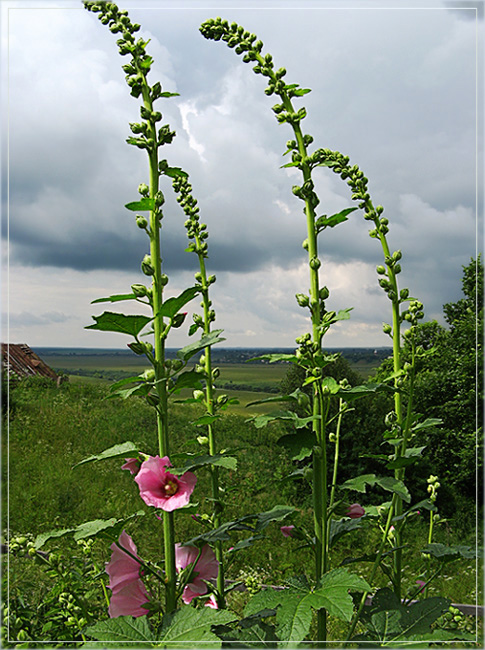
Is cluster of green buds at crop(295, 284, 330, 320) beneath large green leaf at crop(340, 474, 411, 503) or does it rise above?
above

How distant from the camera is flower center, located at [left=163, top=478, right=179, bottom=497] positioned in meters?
1.29

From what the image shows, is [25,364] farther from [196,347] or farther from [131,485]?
[196,347]

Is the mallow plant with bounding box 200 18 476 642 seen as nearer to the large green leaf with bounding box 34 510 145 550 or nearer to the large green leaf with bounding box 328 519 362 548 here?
the large green leaf with bounding box 328 519 362 548

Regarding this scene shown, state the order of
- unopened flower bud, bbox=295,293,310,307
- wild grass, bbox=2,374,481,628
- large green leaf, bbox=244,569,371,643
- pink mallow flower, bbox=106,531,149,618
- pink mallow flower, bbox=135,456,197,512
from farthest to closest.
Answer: wild grass, bbox=2,374,481,628, unopened flower bud, bbox=295,293,310,307, pink mallow flower, bbox=106,531,149,618, pink mallow flower, bbox=135,456,197,512, large green leaf, bbox=244,569,371,643

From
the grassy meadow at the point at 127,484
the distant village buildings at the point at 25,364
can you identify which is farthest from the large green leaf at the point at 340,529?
the distant village buildings at the point at 25,364

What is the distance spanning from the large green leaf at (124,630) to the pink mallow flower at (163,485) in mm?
288

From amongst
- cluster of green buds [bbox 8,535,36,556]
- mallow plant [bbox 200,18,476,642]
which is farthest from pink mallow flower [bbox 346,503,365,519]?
cluster of green buds [bbox 8,535,36,556]

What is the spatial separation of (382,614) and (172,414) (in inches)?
298

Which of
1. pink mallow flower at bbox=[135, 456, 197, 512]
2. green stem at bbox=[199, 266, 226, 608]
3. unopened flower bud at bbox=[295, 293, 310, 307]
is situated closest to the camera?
pink mallow flower at bbox=[135, 456, 197, 512]

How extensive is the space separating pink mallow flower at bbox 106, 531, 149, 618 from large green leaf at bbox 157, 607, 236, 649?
16 cm

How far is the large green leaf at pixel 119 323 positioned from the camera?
4.15 feet

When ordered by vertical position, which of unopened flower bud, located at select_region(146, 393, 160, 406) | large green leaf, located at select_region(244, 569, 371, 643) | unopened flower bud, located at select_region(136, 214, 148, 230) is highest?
unopened flower bud, located at select_region(136, 214, 148, 230)

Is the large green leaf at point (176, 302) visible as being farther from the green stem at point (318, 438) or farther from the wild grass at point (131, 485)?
the wild grass at point (131, 485)

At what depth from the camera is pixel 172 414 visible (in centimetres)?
874
